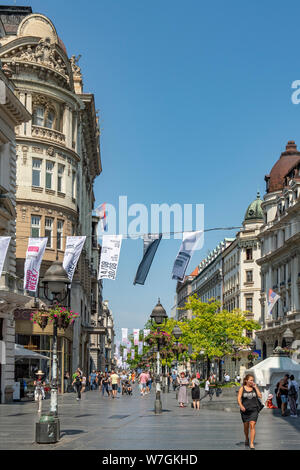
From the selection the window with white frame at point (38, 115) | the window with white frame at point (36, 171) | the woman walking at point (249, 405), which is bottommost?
the woman walking at point (249, 405)

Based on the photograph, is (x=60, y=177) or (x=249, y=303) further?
(x=249, y=303)

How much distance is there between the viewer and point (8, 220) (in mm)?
35188

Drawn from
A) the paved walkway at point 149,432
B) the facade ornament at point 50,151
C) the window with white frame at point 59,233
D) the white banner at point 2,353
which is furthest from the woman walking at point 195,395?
the facade ornament at point 50,151

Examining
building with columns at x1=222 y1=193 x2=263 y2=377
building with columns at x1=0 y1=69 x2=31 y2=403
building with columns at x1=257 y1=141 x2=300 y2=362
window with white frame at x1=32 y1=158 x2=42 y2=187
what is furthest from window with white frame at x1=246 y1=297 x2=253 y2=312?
building with columns at x1=0 y1=69 x2=31 y2=403

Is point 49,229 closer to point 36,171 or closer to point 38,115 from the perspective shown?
point 36,171

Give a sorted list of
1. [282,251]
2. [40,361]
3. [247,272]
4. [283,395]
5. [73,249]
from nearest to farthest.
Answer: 1. [283,395]
2. [73,249]
3. [40,361]
4. [282,251]
5. [247,272]

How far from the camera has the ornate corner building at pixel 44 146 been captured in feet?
161

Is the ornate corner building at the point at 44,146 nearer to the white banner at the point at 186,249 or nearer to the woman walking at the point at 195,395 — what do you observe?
the woman walking at the point at 195,395

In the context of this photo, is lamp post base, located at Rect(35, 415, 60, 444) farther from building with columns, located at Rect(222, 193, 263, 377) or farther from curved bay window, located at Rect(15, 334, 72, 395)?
building with columns, located at Rect(222, 193, 263, 377)

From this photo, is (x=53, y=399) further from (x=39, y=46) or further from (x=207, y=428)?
(x=39, y=46)

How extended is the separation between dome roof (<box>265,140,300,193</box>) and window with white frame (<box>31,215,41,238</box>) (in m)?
42.5

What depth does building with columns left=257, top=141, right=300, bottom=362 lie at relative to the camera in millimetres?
72562

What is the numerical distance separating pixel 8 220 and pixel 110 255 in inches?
209

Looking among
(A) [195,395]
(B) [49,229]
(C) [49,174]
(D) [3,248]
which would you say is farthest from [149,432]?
(C) [49,174]
